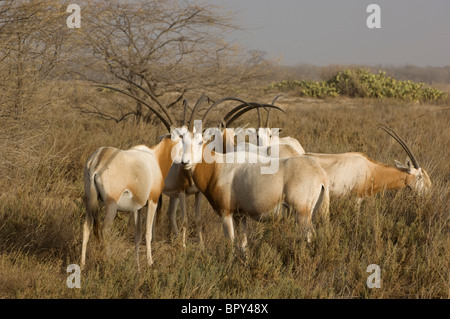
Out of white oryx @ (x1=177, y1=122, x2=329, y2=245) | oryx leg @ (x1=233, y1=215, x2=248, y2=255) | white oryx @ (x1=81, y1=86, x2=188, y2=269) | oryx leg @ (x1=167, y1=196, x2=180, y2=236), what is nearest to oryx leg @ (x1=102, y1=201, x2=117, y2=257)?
white oryx @ (x1=81, y1=86, x2=188, y2=269)

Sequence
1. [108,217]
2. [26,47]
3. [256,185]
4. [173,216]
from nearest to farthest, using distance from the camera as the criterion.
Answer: [108,217] < [256,185] < [173,216] < [26,47]

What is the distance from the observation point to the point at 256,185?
4.91 m

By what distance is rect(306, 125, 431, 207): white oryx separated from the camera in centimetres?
644

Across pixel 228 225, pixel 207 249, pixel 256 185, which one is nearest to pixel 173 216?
pixel 207 249

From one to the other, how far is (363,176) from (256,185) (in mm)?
2296

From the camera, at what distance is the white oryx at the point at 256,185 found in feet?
15.9

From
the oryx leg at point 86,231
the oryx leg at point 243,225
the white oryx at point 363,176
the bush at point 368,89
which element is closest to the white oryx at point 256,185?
the oryx leg at point 243,225

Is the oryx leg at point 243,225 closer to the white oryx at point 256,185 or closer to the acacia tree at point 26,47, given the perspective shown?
the white oryx at point 256,185

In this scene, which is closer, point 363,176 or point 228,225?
point 228,225

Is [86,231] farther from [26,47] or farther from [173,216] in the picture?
[26,47]

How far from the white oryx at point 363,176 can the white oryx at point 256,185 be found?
4.59ft

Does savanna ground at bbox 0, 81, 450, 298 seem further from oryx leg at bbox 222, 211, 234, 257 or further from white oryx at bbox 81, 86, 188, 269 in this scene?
white oryx at bbox 81, 86, 188, 269

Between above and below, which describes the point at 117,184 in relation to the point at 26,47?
below
